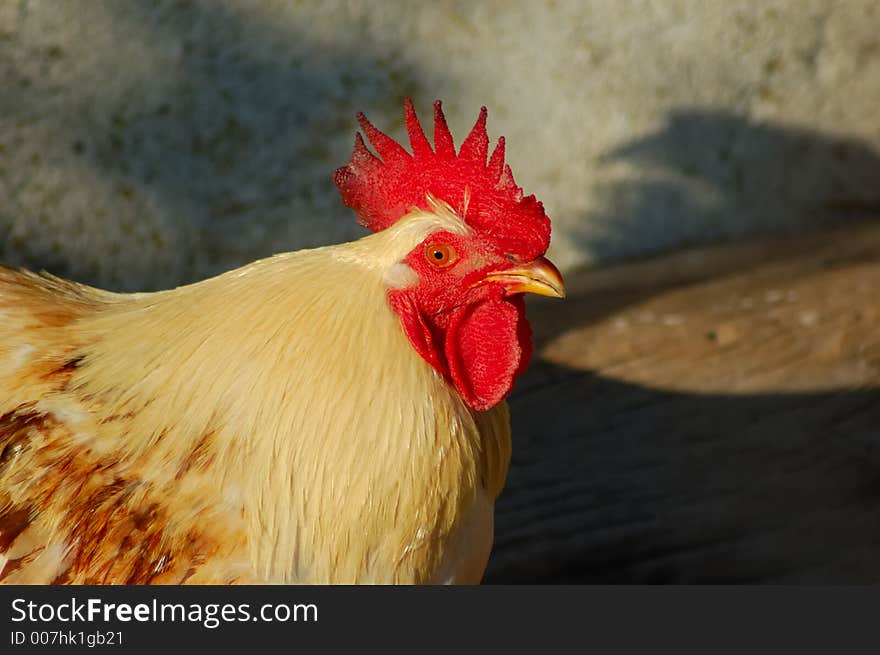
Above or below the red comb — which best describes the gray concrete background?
above

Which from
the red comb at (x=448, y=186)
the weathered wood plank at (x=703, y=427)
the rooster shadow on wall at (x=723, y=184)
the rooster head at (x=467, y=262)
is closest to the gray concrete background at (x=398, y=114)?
the rooster shadow on wall at (x=723, y=184)

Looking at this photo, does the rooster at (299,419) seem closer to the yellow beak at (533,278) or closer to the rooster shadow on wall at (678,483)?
the yellow beak at (533,278)

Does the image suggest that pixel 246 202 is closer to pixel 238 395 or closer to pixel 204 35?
pixel 204 35

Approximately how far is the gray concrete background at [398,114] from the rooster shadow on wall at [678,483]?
1.08 metres

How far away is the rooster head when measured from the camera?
2754 millimetres

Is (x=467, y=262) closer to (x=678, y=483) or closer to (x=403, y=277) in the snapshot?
(x=403, y=277)

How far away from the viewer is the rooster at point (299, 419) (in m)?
Answer: 2.65

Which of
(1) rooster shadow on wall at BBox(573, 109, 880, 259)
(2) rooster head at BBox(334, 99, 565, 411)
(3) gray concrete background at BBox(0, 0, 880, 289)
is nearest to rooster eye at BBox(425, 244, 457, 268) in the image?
(2) rooster head at BBox(334, 99, 565, 411)

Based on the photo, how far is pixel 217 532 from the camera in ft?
8.68

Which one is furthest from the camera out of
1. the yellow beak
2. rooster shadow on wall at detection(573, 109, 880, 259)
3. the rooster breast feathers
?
rooster shadow on wall at detection(573, 109, 880, 259)

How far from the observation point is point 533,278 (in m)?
2.76

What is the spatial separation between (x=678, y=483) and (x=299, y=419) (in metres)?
2.48

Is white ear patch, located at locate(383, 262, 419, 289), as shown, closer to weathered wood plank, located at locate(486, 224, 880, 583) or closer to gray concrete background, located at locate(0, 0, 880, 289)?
weathered wood plank, located at locate(486, 224, 880, 583)

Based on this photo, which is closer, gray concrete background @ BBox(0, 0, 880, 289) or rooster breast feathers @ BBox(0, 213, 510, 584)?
rooster breast feathers @ BBox(0, 213, 510, 584)
